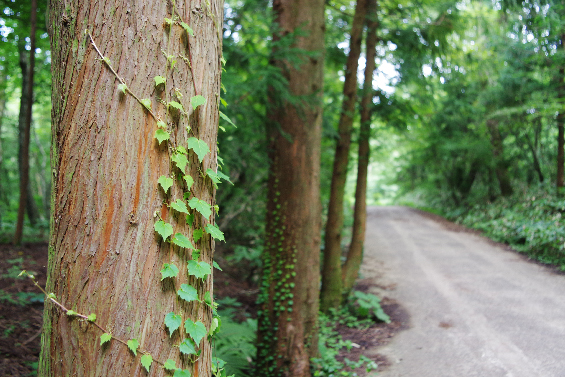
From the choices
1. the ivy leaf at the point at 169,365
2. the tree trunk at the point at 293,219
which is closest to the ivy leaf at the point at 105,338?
the ivy leaf at the point at 169,365

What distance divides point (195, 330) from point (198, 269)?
11.4 inches

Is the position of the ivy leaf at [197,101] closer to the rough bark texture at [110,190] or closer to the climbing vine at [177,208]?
the climbing vine at [177,208]

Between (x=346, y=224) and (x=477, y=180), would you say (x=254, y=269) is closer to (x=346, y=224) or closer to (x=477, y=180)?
(x=346, y=224)

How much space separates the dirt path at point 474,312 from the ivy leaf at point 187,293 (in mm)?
2896

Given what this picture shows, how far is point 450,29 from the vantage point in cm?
850

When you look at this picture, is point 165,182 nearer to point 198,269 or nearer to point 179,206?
point 179,206

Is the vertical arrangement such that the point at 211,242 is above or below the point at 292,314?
above

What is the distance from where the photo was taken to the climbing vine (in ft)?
5.12

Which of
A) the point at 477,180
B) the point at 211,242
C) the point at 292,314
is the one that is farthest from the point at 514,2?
the point at 477,180

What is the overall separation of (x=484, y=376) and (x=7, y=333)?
5.32 meters

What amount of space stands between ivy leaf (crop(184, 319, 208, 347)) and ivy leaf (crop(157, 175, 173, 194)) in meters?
0.65

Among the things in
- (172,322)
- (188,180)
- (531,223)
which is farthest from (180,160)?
(531,223)

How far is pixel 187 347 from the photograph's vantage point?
168 centimetres

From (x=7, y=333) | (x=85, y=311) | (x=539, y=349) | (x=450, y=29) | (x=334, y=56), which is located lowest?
(x=7, y=333)
